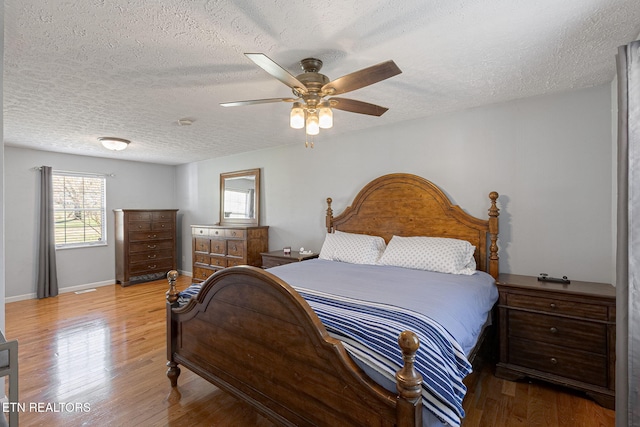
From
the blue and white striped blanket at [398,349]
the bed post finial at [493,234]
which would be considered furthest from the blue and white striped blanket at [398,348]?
the bed post finial at [493,234]

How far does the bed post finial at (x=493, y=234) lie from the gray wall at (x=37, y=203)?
602 cm

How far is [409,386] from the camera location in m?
1.15

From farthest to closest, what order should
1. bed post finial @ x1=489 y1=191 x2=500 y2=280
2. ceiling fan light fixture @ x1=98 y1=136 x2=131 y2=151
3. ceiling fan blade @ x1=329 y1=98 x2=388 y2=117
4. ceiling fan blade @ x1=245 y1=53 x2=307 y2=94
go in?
ceiling fan light fixture @ x1=98 y1=136 x2=131 y2=151 → bed post finial @ x1=489 y1=191 x2=500 y2=280 → ceiling fan blade @ x1=329 y1=98 x2=388 y2=117 → ceiling fan blade @ x1=245 y1=53 x2=307 y2=94

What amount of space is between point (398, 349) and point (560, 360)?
70.3 inches

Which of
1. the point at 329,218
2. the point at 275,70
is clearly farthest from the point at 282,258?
the point at 275,70

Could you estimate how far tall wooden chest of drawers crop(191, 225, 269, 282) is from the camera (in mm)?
4543

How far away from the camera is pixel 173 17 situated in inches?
61.9

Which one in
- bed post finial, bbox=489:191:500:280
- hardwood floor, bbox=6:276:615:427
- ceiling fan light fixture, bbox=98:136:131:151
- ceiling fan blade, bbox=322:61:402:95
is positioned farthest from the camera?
ceiling fan light fixture, bbox=98:136:131:151

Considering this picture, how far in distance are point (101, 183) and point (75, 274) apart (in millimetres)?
1635

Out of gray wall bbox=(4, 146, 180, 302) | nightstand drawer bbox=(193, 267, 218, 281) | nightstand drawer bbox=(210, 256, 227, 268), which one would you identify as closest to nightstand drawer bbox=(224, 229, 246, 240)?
nightstand drawer bbox=(210, 256, 227, 268)

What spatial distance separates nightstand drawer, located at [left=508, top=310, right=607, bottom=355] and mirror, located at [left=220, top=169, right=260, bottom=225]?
3744mm

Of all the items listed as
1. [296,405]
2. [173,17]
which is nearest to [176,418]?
[296,405]

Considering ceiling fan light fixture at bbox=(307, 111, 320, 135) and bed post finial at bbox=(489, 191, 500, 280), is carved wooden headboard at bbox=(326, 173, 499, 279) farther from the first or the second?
ceiling fan light fixture at bbox=(307, 111, 320, 135)

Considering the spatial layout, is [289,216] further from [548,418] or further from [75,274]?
[75,274]
